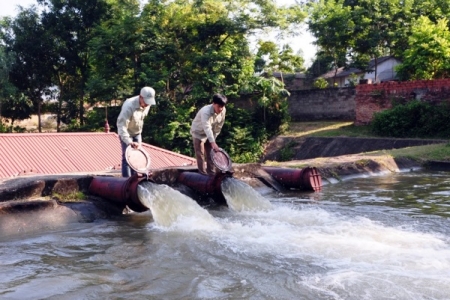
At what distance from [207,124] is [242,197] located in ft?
4.77

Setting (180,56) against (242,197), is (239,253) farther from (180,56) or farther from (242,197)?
(180,56)

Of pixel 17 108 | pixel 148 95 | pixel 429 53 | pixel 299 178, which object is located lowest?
pixel 299 178

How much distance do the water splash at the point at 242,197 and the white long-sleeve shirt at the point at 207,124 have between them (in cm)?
86

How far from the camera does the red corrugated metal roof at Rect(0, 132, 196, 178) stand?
1255 cm

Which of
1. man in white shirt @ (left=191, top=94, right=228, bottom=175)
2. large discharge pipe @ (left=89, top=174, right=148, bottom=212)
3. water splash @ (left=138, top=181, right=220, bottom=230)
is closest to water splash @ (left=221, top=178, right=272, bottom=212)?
man in white shirt @ (left=191, top=94, right=228, bottom=175)

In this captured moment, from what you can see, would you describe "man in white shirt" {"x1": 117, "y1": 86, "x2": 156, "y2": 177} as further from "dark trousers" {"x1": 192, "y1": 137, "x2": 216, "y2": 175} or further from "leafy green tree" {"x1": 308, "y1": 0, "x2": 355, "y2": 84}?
"leafy green tree" {"x1": 308, "y1": 0, "x2": 355, "y2": 84}

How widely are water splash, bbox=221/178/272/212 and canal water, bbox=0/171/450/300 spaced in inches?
0.7

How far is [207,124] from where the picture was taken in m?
9.40

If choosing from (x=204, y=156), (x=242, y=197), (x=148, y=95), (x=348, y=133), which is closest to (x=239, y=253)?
(x=242, y=197)

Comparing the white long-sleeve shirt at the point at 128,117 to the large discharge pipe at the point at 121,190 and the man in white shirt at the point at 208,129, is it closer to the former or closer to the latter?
the large discharge pipe at the point at 121,190

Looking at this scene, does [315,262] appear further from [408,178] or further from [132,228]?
[408,178]

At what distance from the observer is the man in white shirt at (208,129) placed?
30.6ft

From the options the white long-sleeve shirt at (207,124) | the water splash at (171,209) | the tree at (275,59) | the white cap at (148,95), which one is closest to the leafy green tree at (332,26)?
the tree at (275,59)

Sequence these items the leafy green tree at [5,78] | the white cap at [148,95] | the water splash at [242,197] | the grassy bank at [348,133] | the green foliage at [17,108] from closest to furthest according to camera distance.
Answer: the white cap at [148,95]
the water splash at [242,197]
the grassy bank at [348,133]
the leafy green tree at [5,78]
the green foliage at [17,108]
